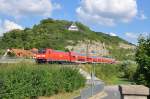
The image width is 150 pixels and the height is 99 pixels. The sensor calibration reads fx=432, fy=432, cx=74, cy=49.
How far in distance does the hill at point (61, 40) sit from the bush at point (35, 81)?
5.87 meters

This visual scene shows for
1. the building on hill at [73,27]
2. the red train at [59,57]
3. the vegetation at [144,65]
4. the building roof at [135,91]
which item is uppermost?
the building on hill at [73,27]

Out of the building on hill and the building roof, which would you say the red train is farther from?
the building on hill

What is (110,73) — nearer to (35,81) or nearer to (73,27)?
(35,81)

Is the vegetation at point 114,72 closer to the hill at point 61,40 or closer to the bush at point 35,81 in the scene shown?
the hill at point 61,40

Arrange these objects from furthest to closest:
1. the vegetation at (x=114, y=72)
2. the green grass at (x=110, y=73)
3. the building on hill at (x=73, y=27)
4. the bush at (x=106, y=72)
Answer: the building on hill at (x=73, y=27), the bush at (x=106, y=72), the green grass at (x=110, y=73), the vegetation at (x=114, y=72)

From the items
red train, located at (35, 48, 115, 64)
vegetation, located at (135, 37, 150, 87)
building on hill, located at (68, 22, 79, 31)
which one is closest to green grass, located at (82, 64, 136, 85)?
red train, located at (35, 48, 115, 64)

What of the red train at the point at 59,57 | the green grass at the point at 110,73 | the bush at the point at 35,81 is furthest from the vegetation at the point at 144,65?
the green grass at the point at 110,73

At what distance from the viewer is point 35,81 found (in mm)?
42156

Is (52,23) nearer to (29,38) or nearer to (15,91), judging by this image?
(29,38)

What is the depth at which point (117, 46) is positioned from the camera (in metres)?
168

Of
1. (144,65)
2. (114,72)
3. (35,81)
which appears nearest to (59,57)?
(114,72)

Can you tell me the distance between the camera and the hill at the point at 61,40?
105 m

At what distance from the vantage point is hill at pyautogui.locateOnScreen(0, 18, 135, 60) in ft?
346

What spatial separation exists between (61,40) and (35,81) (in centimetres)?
9603
